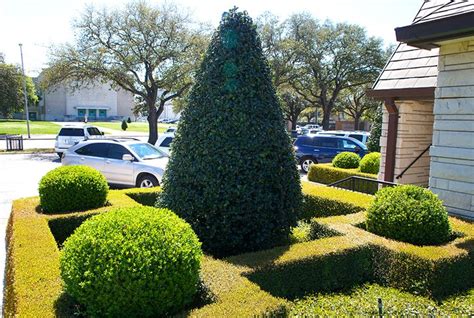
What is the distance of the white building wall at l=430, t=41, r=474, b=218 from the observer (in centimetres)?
625

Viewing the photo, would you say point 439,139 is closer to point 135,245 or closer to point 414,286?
point 414,286

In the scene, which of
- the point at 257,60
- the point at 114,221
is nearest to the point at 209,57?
the point at 257,60

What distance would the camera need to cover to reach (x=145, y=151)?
1141cm

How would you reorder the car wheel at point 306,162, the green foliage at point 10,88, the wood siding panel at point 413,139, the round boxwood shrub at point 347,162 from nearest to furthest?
the wood siding panel at point 413,139, the round boxwood shrub at point 347,162, the car wheel at point 306,162, the green foliage at point 10,88

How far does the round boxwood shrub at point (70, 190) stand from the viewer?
6.20 meters

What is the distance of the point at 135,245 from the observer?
319 cm

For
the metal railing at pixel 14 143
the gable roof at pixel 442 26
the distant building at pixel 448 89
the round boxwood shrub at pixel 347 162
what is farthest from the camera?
the metal railing at pixel 14 143

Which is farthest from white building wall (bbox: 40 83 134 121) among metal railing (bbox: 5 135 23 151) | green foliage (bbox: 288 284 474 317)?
green foliage (bbox: 288 284 474 317)

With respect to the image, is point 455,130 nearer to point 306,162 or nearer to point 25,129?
point 306,162

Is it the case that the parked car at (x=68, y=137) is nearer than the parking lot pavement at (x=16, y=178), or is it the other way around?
the parking lot pavement at (x=16, y=178)

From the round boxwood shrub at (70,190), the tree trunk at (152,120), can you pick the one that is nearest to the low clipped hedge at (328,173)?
the round boxwood shrub at (70,190)

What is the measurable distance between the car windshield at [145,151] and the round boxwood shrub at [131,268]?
25.4 feet

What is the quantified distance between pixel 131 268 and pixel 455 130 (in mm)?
5866

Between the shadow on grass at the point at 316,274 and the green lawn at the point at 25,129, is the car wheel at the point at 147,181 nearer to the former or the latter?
the shadow on grass at the point at 316,274
